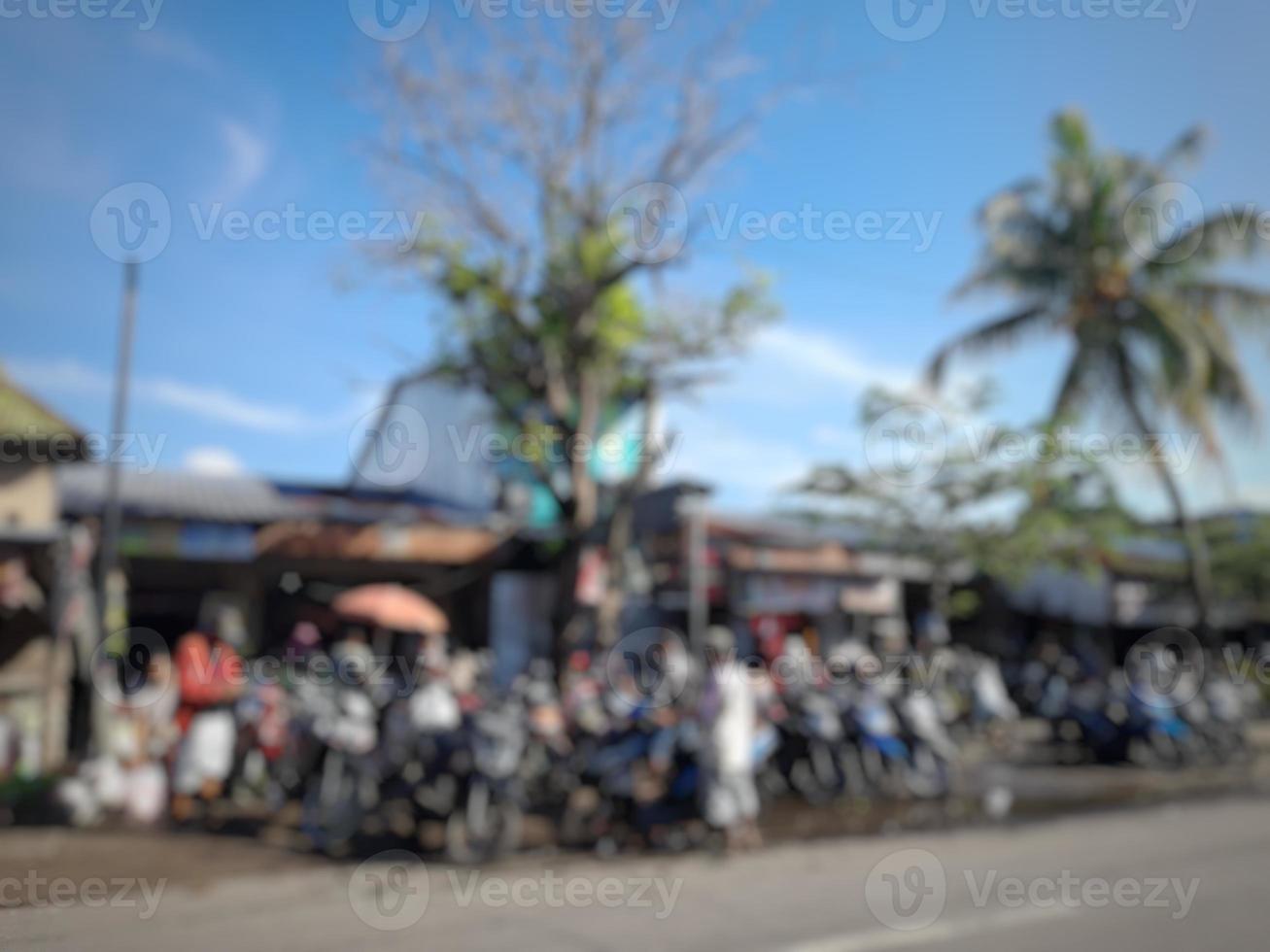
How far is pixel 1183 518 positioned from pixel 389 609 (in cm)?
1473

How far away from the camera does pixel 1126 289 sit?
689 inches

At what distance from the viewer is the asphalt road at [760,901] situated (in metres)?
4.89

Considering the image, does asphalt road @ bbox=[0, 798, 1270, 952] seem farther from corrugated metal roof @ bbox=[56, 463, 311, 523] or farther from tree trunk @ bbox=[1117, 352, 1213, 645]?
tree trunk @ bbox=[1117, 352, 1213, 645]

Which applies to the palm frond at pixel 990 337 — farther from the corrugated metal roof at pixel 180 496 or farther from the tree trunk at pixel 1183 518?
the corrugated metal roof at pixel 180 496

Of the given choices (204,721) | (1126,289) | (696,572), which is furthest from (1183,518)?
(204,721)

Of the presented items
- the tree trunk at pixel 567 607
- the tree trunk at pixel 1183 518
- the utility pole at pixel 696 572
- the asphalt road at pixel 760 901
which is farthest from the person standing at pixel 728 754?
the tree trunk at pixel 1183 518

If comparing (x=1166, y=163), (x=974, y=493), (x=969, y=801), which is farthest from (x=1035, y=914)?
(x=1166, y=163)

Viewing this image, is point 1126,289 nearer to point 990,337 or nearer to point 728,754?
point 990,337

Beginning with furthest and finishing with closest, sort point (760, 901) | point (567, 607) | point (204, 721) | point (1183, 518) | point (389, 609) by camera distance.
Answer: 1. point (1183, 518)
2. point (567, 607)
3. point (389, 609)
4. point (204, 721)
5. point (760, 901)

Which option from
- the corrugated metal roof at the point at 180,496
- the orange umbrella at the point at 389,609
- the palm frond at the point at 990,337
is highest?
the palm frond at the point at 990,337

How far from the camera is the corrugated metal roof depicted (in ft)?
44.6

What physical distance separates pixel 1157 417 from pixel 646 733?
13.4m

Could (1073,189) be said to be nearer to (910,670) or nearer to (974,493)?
(974,493)

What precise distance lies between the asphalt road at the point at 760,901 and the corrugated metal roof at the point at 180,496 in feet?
27.0
